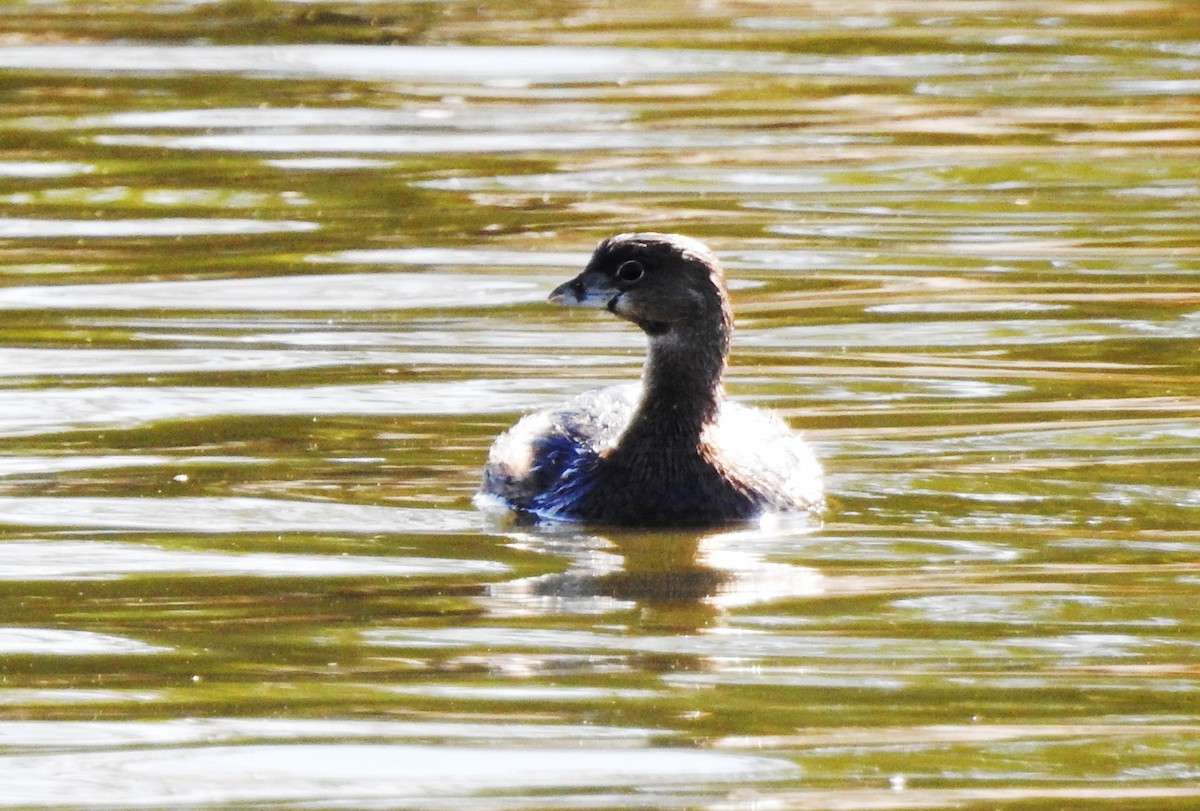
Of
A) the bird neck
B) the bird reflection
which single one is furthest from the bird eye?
the bird reflection

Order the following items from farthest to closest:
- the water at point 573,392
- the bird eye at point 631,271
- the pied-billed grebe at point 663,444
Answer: the bird eye at point 631,271, the pied-billed grebe at point 663,444, the water at point 573,392

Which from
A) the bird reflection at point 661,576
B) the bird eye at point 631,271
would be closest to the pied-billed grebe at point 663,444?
the bird eye at point 631,271

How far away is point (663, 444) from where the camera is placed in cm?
880

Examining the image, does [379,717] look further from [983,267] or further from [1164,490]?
[983,267]

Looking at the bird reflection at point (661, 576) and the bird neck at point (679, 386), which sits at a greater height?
the bird neck at point (679, 386)

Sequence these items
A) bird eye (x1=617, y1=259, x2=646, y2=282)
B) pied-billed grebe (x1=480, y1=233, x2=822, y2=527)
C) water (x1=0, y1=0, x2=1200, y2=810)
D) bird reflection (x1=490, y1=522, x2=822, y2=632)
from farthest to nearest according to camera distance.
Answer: bird eye (x1=617, y1=259, x2=646, y2=282)
pied-billed grebe (x1=480, y1=233, x2=822, y2=527)
bird reflection (x1=490, y1=522, x2=822, y2=632)
water (x1=0, y1=0, x2=1200, y2=810)

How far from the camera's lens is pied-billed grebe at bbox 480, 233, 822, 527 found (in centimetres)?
867

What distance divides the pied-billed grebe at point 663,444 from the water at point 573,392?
0.59 ft

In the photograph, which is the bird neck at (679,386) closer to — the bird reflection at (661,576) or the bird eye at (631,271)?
the bird eye at (631,271)

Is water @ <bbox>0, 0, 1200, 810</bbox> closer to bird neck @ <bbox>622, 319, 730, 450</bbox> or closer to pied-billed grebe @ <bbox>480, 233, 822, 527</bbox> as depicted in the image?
pied-billed grebe @ <bbox>480, 233, 822, 527</bbox>

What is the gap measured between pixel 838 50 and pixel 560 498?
8956 mm

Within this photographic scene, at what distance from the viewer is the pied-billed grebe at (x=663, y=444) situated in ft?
28.5

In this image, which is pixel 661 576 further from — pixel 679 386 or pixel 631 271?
pixel 631 271

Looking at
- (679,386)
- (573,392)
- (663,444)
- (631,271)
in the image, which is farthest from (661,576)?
(573,392)
